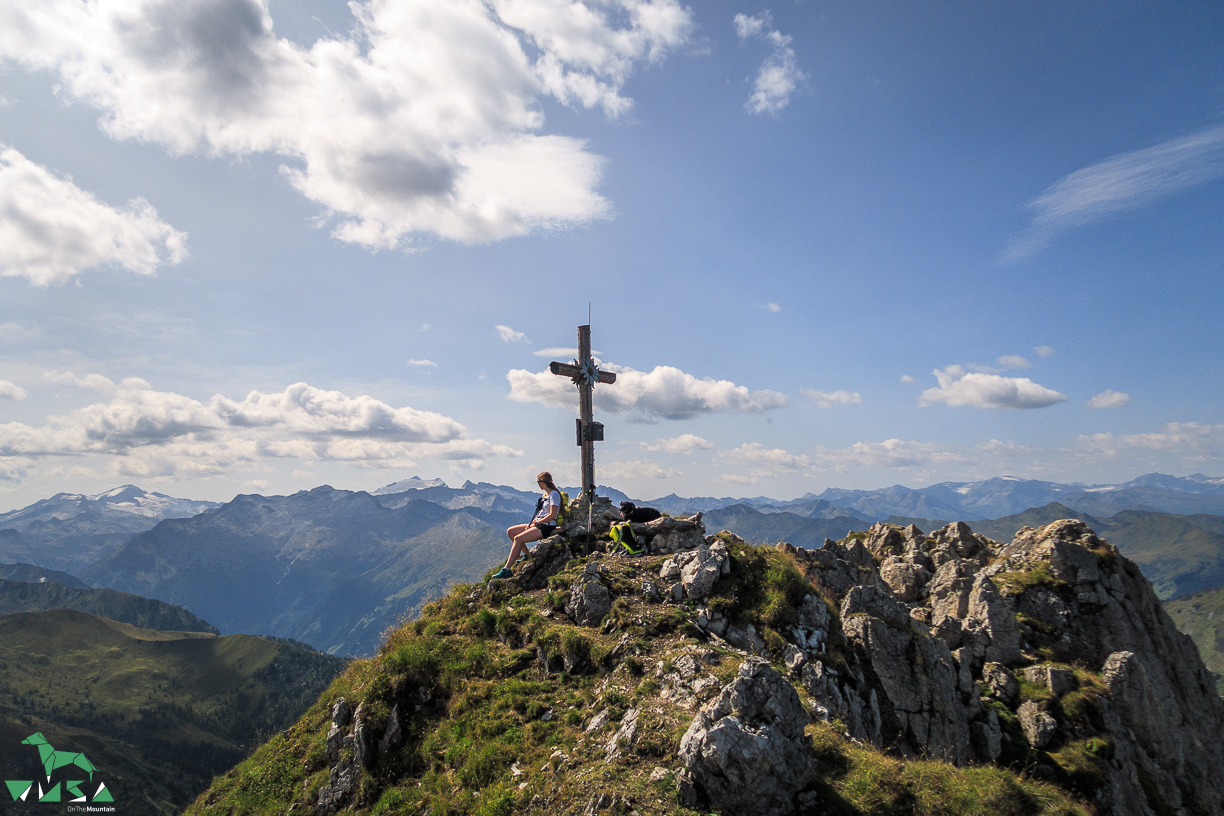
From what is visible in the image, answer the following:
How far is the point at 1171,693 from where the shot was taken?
77.1ft

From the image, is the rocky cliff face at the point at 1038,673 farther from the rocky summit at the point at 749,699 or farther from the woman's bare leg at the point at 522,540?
the woman's bare leg at the point at 522,540

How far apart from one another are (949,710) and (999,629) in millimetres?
7814

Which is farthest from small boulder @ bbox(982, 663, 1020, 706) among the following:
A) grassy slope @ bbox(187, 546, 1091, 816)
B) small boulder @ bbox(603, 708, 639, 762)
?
small boulder @ bbox(603, 708, 639, 762)

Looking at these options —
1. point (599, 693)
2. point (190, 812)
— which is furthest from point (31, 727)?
point (599, 693)

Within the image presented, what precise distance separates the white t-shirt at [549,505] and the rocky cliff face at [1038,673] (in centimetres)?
1057

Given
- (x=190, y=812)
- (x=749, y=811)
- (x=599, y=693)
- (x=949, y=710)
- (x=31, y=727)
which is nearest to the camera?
(x=749, y=811)

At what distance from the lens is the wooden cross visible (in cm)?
2556

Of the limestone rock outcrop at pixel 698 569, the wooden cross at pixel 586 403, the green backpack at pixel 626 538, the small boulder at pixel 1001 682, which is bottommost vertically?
the small boulder at pixel 1001 682

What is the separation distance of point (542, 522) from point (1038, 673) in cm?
2040

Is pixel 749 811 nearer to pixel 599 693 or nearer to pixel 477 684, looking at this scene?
pixel 599 693

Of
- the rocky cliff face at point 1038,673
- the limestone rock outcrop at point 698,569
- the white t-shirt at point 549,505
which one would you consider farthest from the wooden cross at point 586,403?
the rocky cliff face at point 1038,673

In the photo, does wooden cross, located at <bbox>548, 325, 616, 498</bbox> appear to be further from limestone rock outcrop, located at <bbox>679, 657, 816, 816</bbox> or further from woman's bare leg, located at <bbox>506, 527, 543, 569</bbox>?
limestone rock outcrop, located at <bbox>679, 657, 816, 816</bbox>

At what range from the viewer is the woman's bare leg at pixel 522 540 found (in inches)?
803

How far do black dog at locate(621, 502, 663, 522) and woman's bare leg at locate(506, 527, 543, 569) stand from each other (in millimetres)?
3541
